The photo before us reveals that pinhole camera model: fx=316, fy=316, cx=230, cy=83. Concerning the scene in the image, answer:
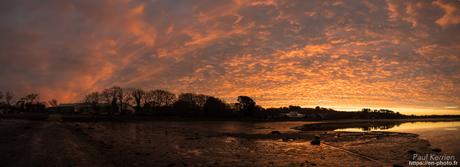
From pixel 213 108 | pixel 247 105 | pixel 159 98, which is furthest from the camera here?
pixel 159 98

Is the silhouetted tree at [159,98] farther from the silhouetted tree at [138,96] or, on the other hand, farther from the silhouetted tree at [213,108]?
the silhouetted tree at [213,108]

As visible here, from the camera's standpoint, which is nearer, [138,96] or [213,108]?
[213,108]

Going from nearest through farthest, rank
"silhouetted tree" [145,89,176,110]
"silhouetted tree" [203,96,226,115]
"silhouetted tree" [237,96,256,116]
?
"silhouetted tree" [203,96,226,115] → "silhouetted tree" [237,96,256,116] → "silhouetted tree" [145,89,176,110]

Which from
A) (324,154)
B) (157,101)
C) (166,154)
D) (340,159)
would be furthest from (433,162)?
(157,101)

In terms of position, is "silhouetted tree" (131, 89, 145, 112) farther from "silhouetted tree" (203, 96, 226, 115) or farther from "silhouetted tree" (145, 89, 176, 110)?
"silhouetted tree" (203, 96, 226, 115)

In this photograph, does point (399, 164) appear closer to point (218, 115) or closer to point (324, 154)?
point (324, 154)

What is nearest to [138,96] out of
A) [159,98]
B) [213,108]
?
[159,98]

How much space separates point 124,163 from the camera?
61.6ft

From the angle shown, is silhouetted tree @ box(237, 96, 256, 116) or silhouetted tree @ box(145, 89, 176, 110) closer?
silhouetted tree @ box(237, 96, 256, 116)

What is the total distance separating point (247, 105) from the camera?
14300 centimetres

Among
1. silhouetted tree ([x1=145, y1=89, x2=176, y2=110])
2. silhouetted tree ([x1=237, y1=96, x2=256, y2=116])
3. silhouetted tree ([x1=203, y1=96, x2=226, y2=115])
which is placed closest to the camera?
silhouetted tree ([x1=203, y1=96, x2=226, y2=115])

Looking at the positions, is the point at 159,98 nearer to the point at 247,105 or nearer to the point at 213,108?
the point at 213,108

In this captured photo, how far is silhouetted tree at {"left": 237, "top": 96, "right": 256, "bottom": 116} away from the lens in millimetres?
141500

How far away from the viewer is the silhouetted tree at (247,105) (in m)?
142
